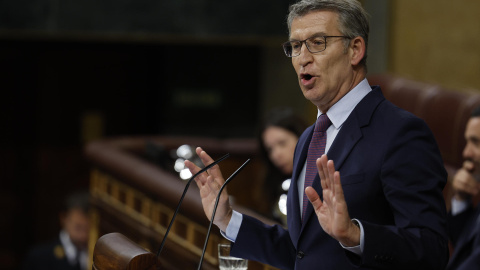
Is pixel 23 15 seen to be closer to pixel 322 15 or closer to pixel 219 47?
pixel 219 47

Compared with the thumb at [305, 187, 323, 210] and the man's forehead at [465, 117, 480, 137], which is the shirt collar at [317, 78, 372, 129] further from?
the man's forehead at [465, 117, 480, 137]

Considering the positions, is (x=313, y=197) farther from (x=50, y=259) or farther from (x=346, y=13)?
(x=50, y=259)

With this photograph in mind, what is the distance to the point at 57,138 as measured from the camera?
24.5 feet

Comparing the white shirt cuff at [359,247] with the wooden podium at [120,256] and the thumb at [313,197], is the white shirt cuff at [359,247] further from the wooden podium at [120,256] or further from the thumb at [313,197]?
the wooden podium at [120,256]

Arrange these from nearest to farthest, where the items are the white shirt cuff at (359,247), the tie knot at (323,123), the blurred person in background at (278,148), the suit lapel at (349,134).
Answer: the white shirt cuff at (359,247) < the suit lapel at (349,134) < the tie knot at (323,123) < the blurred person in background at (278,148)

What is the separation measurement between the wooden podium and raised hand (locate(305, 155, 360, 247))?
400 mm

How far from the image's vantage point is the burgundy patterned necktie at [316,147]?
182 centimetres

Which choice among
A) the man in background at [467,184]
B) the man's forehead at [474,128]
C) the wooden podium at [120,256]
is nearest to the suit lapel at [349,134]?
the wooden podium at [120,256]

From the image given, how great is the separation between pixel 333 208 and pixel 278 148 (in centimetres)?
259

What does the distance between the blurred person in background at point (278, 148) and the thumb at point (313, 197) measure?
2434 mm

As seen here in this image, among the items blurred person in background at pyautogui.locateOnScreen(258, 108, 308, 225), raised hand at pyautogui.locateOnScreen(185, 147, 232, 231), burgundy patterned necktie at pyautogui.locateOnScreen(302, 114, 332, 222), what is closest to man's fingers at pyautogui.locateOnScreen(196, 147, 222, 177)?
raised hand at pyautogui.locateOnScreen(185, 147, 232, 231)

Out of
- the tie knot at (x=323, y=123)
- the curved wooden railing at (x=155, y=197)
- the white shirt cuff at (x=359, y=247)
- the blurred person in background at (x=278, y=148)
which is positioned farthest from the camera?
the blurred person in background at (x=278, y=148)

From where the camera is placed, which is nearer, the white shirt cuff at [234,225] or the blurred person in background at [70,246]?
the white shirt cuff at [234,225]

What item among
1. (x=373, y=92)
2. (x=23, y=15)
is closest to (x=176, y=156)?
(x=23, y=15)
